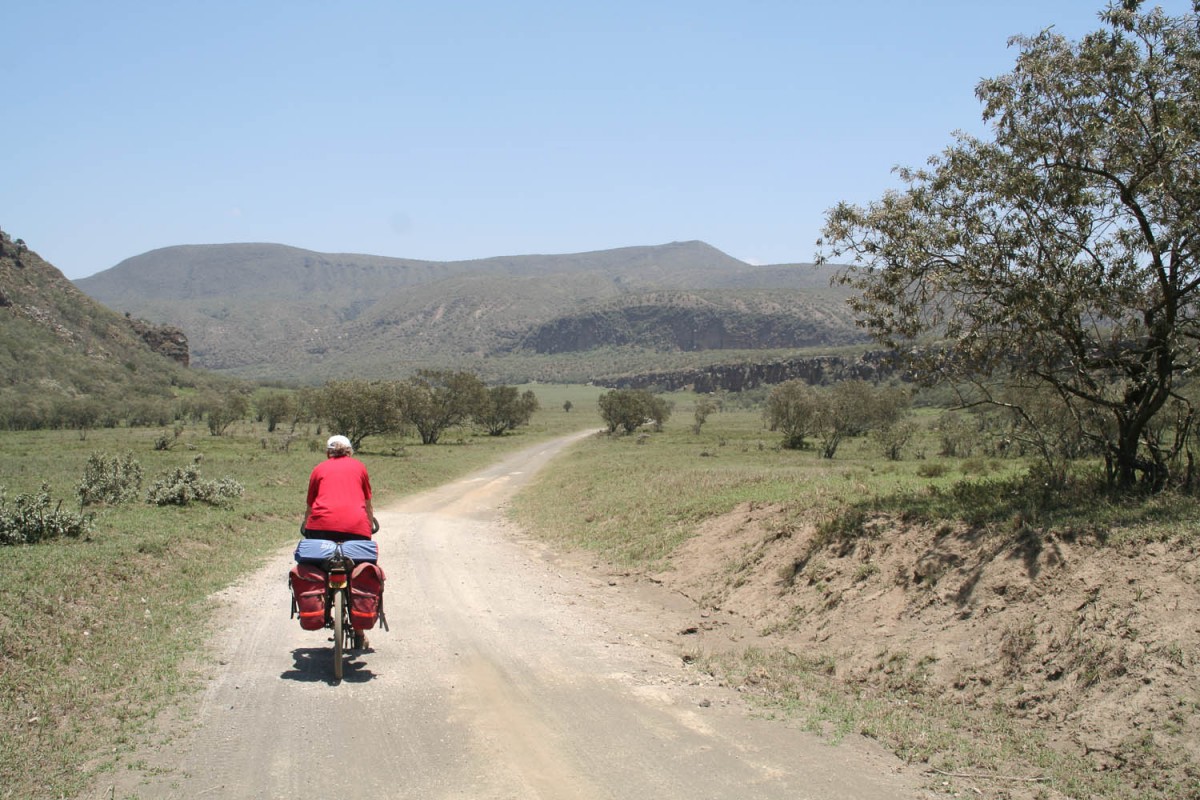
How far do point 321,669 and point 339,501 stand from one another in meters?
1.70

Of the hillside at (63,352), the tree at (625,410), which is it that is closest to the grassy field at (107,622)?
the tree at (625,410)

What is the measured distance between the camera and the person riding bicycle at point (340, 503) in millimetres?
8500

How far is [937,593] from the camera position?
9.70m

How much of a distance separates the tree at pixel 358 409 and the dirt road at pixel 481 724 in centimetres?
4006

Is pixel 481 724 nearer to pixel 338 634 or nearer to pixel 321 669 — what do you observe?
pixel 338 634

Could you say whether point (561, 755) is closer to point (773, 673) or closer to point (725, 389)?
point (773, 673)

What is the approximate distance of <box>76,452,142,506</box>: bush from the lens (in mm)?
18375

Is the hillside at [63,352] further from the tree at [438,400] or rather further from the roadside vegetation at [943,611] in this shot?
the roadside vegetation at [943,611]

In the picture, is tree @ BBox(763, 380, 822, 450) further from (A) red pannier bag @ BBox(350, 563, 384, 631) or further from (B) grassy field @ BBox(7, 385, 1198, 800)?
(A) red pannier bag @ BBox(350, 563, 384, 631)

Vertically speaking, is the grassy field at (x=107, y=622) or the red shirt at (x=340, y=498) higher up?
the red shirt at (x=340, y=498)

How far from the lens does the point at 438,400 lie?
66.1 m

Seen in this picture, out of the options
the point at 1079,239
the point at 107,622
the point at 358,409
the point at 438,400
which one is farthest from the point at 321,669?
the point at 438,400

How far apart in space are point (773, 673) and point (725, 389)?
166894mm

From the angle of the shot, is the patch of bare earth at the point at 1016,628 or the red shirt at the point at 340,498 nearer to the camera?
the patch of bare earth at the point at 1016,628
